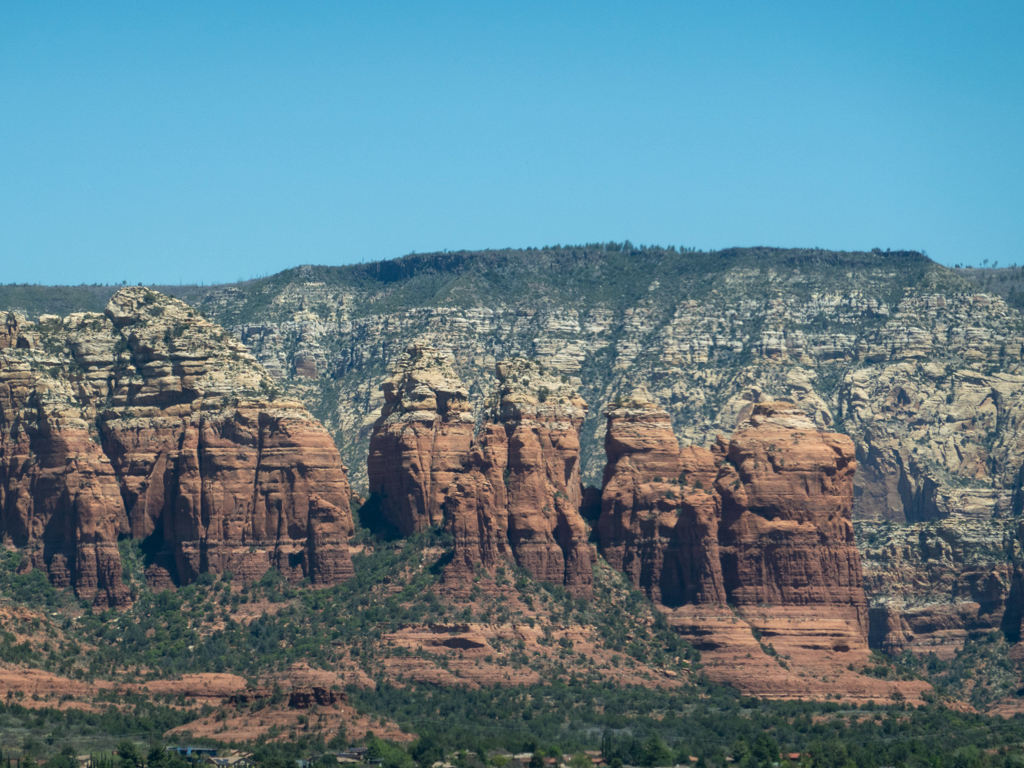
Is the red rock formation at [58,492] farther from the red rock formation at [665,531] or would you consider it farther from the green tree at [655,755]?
the green tree at [655,755]

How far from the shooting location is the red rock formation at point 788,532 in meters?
194

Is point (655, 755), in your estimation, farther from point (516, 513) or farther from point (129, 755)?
point (129, 755)

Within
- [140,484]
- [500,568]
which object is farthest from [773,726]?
[140,484]

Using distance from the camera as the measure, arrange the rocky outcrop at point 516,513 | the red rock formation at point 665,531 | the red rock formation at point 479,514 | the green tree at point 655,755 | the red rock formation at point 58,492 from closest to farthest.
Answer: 1. the green tree at point 655,755
2. the red rock formation at point 479,514
3. the rocky outcrop at point 516,513
4. the red rock formation at point 58,492
5. the red rock formation at point 665,531

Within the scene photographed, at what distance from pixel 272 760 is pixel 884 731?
155 ft

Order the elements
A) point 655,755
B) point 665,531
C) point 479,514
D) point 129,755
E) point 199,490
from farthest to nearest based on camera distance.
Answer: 1. point 665,531
2. point 199,490
3. point 479,514
4. point 655,755
5. point 129,755

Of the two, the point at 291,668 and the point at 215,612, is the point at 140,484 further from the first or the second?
the point at 291,668

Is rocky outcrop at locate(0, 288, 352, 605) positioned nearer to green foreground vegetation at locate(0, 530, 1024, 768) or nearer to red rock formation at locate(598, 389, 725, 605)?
green foreground vegetation at locate(0, 530, 1024, 768)

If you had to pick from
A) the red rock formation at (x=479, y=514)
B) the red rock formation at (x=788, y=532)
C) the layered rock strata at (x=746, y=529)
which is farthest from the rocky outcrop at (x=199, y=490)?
the red rock formation at (x=788, y=532)

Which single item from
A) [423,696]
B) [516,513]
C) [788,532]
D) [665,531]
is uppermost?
[516,513]

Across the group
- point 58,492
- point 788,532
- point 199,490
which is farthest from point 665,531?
point 58,492

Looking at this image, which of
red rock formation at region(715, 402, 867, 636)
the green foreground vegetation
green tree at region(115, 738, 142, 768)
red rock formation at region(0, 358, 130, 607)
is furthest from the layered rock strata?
green tree at region(115, 738, 142, 768)

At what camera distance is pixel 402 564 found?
643 ft

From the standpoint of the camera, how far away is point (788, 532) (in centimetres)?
19500
